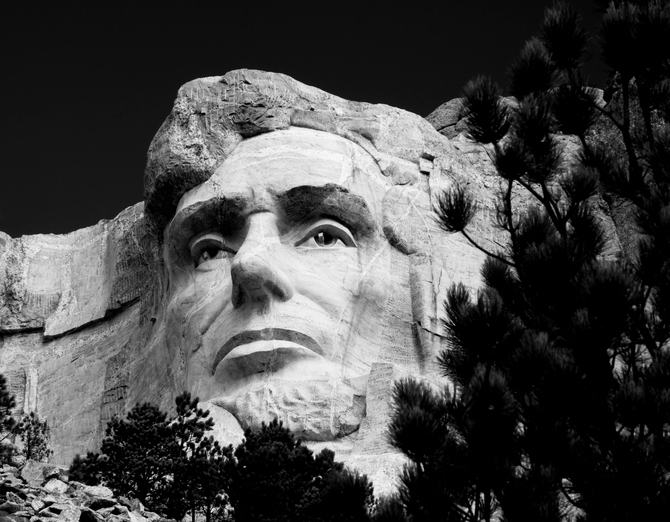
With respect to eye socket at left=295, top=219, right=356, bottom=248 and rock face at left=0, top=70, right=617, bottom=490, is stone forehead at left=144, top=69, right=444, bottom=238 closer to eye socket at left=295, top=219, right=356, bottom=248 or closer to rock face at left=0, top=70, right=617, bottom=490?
rock face at left=0, top=70, right=617, bottom=490

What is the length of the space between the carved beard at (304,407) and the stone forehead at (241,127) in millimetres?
2578

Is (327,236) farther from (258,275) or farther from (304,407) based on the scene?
(304,407)

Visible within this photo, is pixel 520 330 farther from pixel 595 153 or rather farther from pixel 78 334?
pixel 78 334

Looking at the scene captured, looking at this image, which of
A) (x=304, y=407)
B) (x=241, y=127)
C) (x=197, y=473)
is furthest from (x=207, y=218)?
(x=197, y=473)

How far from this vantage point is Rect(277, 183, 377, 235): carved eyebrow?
57.9ft

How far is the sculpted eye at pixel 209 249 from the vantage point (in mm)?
17938

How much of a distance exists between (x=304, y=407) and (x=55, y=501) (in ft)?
13.4

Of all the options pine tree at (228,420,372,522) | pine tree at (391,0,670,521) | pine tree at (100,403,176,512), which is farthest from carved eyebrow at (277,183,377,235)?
pine tree at (228,420,372,522)

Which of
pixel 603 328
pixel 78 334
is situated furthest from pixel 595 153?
pixel 78 334

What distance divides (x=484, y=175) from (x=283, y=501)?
6.75m

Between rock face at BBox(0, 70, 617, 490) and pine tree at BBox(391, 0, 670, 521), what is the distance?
2.82 m

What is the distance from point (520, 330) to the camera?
1299 cm

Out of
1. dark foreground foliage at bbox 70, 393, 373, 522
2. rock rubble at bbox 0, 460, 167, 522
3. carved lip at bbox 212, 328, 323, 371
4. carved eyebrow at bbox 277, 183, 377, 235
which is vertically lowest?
rock rubble at bbox 0, 460, 167, 522

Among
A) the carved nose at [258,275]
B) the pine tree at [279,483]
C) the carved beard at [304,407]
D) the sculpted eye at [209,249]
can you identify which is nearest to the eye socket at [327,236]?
the carved nose at [258,275]
